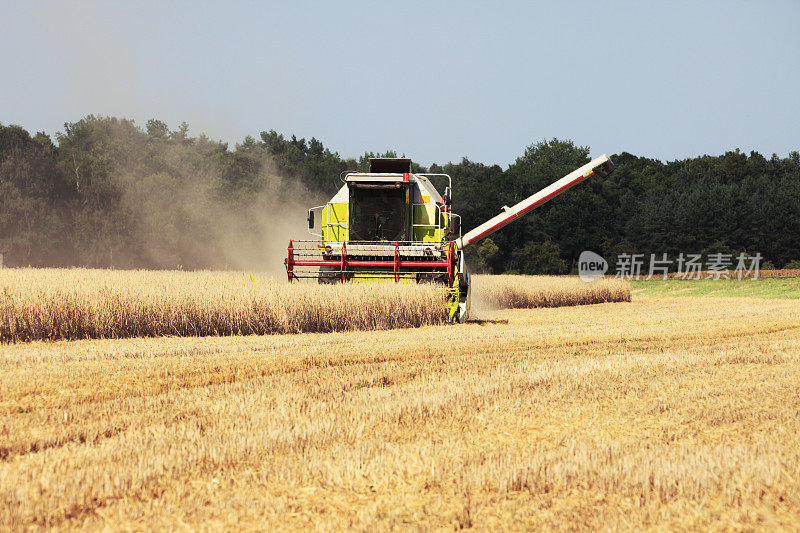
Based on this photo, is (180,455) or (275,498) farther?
(180,455)

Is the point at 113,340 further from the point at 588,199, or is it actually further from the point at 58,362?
the point at 588,199

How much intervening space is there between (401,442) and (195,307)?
299 inches

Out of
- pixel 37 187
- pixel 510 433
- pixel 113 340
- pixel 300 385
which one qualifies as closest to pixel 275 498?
pixel 510 433

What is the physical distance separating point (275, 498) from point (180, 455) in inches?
31.7

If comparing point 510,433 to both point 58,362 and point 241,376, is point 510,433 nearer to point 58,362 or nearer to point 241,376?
point 241,376

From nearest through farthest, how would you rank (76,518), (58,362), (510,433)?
(76,518) → (510,433) → (58,362)

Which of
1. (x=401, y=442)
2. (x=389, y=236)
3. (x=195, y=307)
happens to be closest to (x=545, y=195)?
(x=389, y=236)

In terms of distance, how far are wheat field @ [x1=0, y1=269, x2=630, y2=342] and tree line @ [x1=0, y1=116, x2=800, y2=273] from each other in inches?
596

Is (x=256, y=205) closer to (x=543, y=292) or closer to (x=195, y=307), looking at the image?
(x=543, y=292)

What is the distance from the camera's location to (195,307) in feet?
36.3

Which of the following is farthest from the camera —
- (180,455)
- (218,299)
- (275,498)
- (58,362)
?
(218,299)

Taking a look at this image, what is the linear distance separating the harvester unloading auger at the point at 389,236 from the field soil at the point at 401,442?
626 cm

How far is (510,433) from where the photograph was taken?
4441 mm

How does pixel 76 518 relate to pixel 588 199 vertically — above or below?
below
